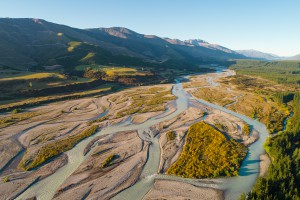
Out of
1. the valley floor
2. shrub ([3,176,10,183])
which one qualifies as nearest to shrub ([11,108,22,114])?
the valley floor

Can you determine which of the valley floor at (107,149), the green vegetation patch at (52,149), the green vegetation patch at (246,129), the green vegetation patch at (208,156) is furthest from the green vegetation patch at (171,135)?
the green vegetation patch at (52,149)

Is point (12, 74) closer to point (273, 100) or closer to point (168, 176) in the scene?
point (168, 176)

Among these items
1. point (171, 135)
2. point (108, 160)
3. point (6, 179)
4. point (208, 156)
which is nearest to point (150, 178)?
point (108, 160)

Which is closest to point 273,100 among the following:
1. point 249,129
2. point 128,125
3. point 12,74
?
point 249,129

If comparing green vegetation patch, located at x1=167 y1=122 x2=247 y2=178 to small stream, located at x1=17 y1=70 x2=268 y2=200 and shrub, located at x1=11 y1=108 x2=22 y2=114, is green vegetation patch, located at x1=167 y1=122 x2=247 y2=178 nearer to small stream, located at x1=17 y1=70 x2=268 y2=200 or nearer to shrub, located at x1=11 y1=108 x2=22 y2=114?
small stream, located at x1=17 y1=70 x2=268 y2=200

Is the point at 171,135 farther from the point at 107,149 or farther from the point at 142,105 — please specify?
the point at 142,105

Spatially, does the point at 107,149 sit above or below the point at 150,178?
above
